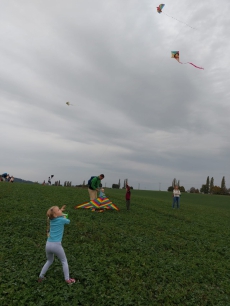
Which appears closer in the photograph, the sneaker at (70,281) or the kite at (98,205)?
the sneaker at (70,281)

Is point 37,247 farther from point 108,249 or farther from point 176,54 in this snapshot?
point 176,54

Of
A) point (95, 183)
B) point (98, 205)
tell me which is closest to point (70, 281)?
point (95, 183)

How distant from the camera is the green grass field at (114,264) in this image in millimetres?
6562

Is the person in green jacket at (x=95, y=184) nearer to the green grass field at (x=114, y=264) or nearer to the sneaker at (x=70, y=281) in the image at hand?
the green grass field at (x=114, y=264)

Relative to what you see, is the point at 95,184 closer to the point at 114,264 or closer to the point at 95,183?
the point at 95,183

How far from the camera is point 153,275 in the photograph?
8.10m

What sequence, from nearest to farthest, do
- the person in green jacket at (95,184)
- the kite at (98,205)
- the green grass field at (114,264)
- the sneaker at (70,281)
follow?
the green grass field at (114,264), the sneaker at (70,281), the person in green jacket at (95,184), the kite at (98,205)

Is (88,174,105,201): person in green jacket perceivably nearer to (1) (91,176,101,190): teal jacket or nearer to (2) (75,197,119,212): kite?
(1) (91,176,101,190): teal jacket

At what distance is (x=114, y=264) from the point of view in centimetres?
855

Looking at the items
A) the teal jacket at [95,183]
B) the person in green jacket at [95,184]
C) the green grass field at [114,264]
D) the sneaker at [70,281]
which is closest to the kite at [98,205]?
the person in green jacket at [95,184]

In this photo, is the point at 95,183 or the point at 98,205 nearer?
the point at 95,183

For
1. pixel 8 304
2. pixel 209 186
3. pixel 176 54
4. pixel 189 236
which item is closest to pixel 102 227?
pixel 189 236

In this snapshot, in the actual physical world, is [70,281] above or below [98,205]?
below

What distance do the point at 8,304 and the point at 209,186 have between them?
4285 inches
